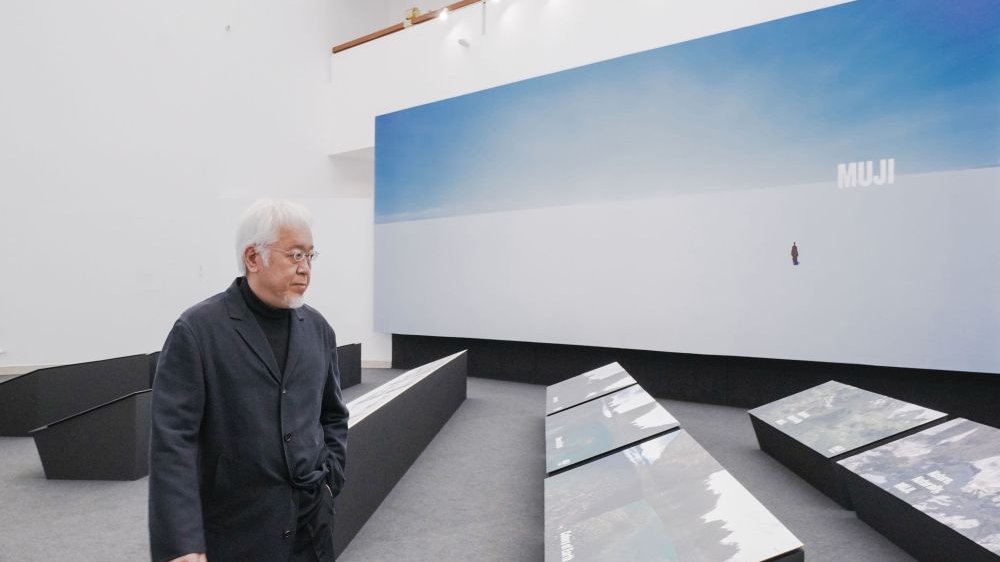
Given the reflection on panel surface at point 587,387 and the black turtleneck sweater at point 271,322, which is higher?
the black turtleneck sweater at point 271,322

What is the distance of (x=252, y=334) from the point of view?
1395 millimetres

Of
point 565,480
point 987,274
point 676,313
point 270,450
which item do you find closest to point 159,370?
point 270,450

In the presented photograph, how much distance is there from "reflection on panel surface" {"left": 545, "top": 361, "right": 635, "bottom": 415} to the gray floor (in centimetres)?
41

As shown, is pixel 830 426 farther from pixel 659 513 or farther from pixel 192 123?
pixel 192 123

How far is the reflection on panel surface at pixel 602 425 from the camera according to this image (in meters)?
3.04

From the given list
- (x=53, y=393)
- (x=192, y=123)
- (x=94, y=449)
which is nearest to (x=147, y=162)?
(x=192, y=123)

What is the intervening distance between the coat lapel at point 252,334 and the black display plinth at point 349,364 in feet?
19.8

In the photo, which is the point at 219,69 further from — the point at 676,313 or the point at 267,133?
the point at 676,313

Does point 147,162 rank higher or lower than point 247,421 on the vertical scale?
higher

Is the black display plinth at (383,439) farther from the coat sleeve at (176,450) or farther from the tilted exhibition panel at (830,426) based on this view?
the tilted exhibition panel at (830,426)

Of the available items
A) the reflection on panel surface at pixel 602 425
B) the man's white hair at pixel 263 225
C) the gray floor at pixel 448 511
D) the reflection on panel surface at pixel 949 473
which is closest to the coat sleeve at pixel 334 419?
the man's white hair at pixel 263 225

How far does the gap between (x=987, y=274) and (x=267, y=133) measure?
9475 millimetres

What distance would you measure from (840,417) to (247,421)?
386 cm

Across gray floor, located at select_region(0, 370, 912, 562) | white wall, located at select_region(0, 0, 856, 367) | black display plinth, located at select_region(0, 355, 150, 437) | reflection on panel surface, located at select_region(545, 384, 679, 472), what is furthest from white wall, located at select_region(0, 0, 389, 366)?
reflection on panel surface, located at select_region(545, 384, 679, 472)
